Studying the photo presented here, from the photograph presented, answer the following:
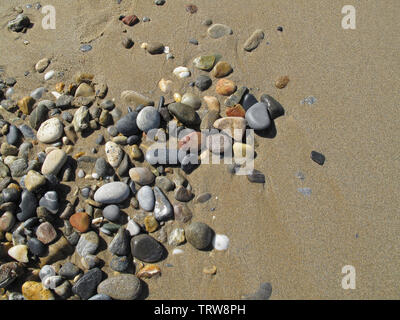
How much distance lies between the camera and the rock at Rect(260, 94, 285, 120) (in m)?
2.29

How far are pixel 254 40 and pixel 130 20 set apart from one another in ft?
3.72

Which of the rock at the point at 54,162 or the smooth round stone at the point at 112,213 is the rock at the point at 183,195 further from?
the rock at the point at 54,162

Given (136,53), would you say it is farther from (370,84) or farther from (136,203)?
(370,84)

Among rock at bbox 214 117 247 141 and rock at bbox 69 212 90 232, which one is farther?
rock at bbox 214 117 247 141

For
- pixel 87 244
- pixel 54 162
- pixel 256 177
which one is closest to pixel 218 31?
pixel 256 177

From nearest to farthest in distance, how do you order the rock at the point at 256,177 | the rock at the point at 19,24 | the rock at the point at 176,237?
the rock at the point at 176,237 → the rock at the point at 256,177 → the rock at the point at 19,24

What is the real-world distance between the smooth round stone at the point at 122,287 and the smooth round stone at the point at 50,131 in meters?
1.16

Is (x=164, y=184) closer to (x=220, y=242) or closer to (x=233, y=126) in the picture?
(x=220, y=242)

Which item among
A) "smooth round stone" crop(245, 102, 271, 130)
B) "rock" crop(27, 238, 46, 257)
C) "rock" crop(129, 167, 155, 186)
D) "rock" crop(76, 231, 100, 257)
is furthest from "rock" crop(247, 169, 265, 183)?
"rock" crop(27, 238, 46, 257)

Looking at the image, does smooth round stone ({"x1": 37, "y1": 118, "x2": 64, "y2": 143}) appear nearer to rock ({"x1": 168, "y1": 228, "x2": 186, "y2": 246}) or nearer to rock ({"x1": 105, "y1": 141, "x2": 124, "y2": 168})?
rock ({"x1": 105, "y1": 141, "x2": 124, "y2": 168})

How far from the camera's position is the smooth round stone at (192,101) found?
2.40m

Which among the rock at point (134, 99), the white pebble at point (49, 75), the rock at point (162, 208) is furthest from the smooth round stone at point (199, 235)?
the white pebble at point (49, 75)

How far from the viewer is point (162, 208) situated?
209cm

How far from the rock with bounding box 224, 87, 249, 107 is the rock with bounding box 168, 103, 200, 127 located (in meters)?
0.28
